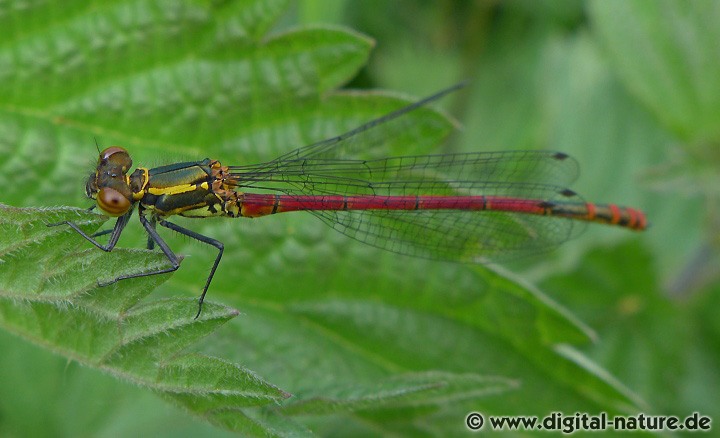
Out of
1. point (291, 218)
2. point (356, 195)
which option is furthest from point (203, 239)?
point (356, 195)

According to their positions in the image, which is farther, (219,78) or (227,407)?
(219,78)

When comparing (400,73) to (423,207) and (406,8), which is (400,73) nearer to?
(406,8)

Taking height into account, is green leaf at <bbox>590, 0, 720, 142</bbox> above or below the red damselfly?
above

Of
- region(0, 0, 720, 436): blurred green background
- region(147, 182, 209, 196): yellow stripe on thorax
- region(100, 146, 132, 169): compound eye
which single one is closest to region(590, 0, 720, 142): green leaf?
region(0, 0, 720, 436): blurred green background

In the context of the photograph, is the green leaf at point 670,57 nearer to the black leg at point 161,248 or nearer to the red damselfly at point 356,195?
the red damselfly at point 356,195

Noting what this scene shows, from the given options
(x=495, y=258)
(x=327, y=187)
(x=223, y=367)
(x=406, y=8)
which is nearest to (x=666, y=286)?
(x=495, y=258)

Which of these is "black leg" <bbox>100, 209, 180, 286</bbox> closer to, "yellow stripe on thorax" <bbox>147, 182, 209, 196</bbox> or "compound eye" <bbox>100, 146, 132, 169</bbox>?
"yellow stripe on thorax" <bbox>147, 182, 209, 196</bbox>

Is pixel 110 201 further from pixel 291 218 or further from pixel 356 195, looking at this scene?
pixel 356 195

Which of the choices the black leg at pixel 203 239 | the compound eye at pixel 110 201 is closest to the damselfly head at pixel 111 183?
the compound eye at pixel 110 201
